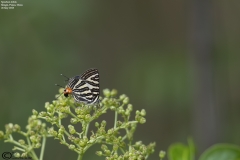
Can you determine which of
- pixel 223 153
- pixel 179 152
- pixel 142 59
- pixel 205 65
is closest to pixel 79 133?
pixel 179 152

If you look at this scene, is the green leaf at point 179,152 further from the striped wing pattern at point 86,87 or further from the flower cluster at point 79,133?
the striped wing pattern at point 86,87

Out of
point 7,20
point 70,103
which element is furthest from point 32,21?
point 70,103

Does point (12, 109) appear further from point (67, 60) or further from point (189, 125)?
point (189, 125)

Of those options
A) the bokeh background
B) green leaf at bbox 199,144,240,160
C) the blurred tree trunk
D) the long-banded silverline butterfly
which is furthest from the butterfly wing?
the blurred tree trunk

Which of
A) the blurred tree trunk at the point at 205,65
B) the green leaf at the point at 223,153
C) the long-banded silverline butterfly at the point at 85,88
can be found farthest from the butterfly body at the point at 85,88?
the blurred tree trunk at the point at 205,65

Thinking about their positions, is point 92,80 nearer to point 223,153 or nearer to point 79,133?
point 79,133

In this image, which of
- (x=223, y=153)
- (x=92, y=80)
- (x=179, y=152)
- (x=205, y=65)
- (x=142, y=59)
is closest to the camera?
(x=223, y=153)

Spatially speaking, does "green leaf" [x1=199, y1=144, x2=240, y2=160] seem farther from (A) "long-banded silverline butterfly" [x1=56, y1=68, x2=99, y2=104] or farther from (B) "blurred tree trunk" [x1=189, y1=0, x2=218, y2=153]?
(B) "blurred tree trunk" [x1=189, y1=0, x2=218, y2=153]
